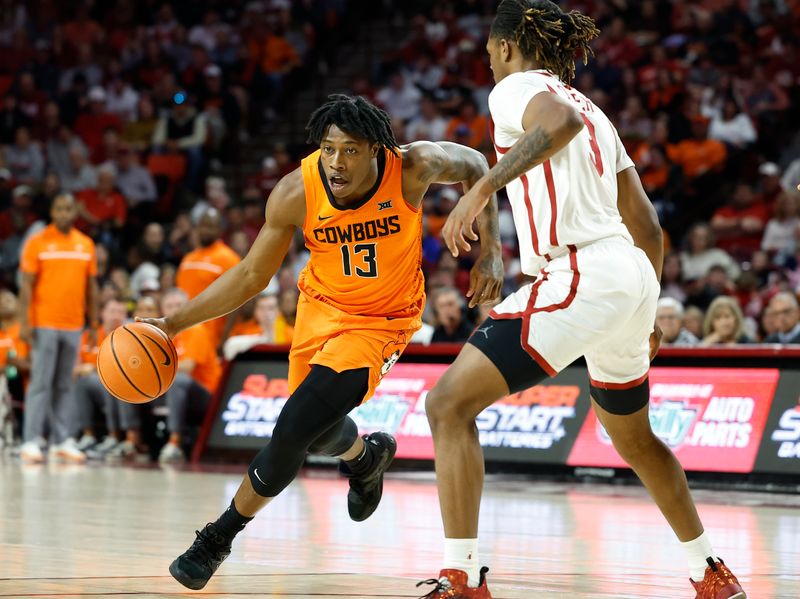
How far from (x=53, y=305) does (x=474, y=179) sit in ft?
24.7

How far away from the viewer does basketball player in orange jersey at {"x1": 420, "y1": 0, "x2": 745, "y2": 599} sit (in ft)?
14.5

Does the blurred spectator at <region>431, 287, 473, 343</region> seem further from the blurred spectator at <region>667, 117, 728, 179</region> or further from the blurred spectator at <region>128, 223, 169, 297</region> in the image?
the blurred spectator at <region>128, 223, 169, 297</region>

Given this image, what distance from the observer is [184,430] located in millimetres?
12859

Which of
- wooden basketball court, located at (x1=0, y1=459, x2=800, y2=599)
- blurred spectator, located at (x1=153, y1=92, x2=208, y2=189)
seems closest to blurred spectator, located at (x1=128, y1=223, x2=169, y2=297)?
blurred spectator, located at (x1=153, y1=92, x2=208, y2=189)

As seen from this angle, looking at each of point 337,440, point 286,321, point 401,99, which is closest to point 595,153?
point 337,440

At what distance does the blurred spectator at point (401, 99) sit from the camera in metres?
18.6

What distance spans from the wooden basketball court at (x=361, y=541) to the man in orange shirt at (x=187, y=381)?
2.08 meters

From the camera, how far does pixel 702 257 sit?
1401 cm

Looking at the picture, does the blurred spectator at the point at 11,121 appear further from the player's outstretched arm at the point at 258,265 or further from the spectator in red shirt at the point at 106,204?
the player's outstretched arm at the point at 258,265

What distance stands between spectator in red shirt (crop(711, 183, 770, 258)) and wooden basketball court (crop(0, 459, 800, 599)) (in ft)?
17.3

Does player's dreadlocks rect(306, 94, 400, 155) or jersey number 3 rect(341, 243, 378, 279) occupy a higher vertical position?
player's dreadlocks rect(306, 94, 400, 155)

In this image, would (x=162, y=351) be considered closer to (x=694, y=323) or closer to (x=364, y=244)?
(x=364, y=244)

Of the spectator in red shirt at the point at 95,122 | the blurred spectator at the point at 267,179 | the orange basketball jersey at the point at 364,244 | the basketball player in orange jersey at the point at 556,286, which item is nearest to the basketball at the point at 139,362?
the orange basketball jersey at the point at 364,244

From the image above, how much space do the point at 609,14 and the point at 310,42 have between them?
17.0 feet
